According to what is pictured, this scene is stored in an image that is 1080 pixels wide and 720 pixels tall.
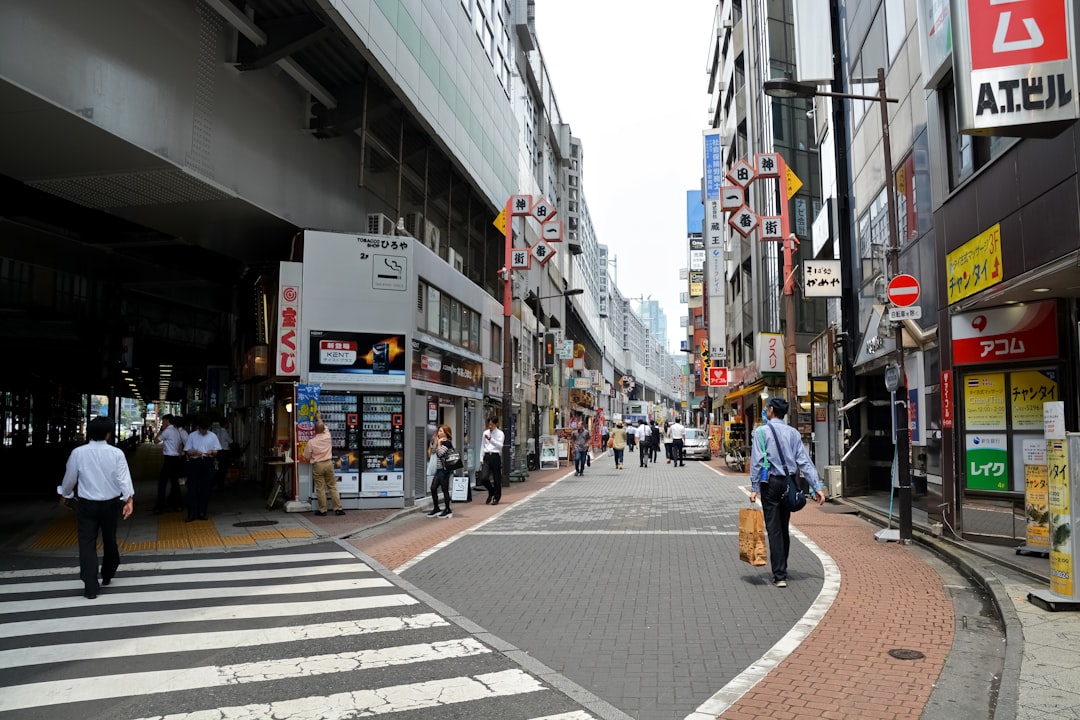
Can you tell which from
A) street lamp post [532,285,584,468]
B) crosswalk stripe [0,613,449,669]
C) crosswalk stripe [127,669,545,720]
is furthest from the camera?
street lamp post [532,285,584,468]

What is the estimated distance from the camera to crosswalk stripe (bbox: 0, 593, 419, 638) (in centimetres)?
680

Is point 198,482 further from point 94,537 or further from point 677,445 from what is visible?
point 677,445

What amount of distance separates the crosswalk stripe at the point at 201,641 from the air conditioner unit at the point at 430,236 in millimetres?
15157

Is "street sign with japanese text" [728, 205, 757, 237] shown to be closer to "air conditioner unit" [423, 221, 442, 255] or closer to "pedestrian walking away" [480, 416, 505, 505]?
"air conditioner unit" [423, 221, 442, 255]

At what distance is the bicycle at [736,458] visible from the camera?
2864cm

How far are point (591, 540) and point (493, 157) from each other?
65.0 ft

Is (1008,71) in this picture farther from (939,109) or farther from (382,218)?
(382,218)

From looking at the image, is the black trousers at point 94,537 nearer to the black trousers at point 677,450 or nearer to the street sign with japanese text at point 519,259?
the street sign with japanese text at point 519,259

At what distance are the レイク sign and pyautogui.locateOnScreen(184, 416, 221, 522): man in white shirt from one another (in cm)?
1185

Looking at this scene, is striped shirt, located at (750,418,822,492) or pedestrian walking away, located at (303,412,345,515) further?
pedestrian walking away, located at (303,412,345,515)

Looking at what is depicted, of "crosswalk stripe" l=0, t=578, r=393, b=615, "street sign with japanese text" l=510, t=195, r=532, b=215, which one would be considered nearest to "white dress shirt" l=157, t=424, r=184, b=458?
"crosswalk stripe" l=0, t=578, r=393, b=615

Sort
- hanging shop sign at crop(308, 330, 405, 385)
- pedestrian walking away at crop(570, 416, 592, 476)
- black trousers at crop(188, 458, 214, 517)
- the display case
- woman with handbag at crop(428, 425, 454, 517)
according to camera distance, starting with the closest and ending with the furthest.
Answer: black trousers at crop(188, 458, 214, 517)
woman with handbag at crop(428, 425, 454, 517)
hanging shop sign at crop(308, 330, 405, 385)
the display case
pedestrian walking away at crop(570, 416, 592, 476)

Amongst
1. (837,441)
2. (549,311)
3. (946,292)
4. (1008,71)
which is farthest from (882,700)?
(549,311)

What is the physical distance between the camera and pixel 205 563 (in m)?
10.1
